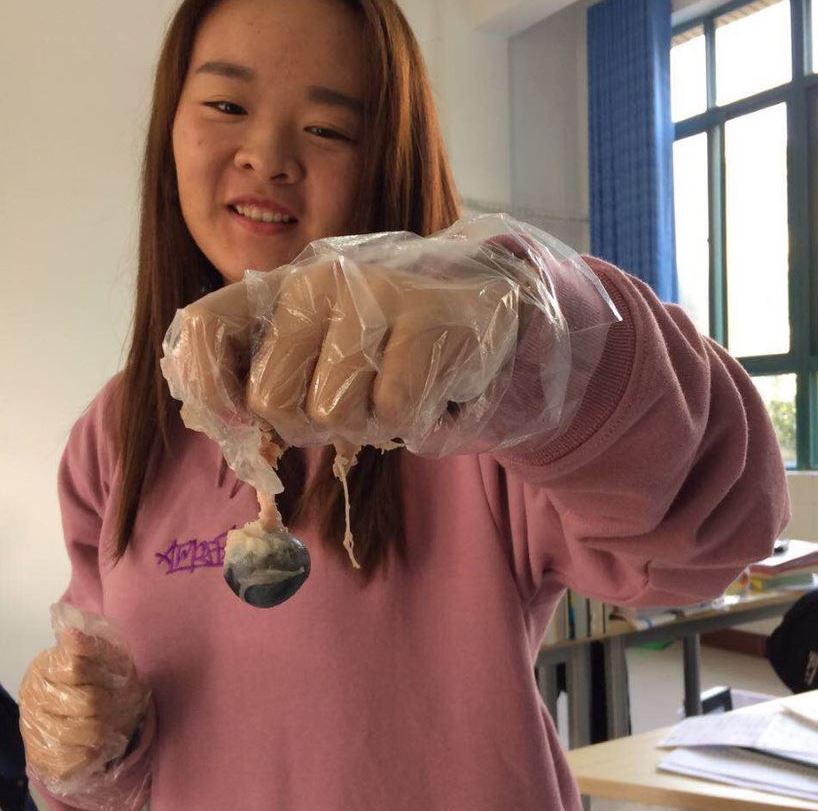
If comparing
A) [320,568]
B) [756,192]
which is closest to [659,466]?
[320,568]

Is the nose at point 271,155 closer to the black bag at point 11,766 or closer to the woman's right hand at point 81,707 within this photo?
the woman's right hand at point 81,707

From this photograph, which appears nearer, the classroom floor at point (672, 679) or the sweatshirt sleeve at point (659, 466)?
the sweatshirt sleeve at point (659, 466)

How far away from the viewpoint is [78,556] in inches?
40.4

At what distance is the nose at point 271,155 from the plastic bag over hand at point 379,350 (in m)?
0.32

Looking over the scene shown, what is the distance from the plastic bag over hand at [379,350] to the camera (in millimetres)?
402

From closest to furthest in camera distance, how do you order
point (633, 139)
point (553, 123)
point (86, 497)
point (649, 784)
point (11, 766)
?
point (86, 497) < point (649, 784) < point (11, 766) < point (633, 139) < point (553, 123)

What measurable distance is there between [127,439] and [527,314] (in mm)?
589

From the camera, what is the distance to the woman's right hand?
0.78 metres

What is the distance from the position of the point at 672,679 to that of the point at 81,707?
3747 mm

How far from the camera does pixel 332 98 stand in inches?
31.4

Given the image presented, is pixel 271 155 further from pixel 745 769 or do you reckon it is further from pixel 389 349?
pixel 745 769

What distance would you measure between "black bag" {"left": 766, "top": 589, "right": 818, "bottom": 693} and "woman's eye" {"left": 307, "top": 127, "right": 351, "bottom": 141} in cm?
151

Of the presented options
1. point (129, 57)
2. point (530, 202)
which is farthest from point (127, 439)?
point (530, 202)

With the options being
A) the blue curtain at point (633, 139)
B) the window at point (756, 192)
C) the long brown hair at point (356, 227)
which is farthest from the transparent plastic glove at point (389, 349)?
the window at point (756, 192)
